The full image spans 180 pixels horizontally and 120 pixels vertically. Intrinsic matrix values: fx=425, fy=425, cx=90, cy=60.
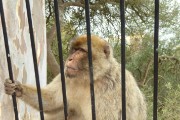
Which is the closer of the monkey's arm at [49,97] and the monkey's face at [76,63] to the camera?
the monkey's face at [76,63]

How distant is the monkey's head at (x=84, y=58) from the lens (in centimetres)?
229

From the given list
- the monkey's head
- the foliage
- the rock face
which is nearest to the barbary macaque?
the monkey's head

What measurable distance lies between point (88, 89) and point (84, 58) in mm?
230

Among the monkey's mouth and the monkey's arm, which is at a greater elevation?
the monkey's mouth

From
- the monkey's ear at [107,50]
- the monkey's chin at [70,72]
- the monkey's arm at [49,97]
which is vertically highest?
the monkey's ear at [107,50]

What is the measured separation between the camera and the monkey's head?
2.29m

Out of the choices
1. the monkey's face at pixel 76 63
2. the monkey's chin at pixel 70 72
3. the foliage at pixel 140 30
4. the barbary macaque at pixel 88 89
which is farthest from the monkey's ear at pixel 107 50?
the foliage at pixel 140 30

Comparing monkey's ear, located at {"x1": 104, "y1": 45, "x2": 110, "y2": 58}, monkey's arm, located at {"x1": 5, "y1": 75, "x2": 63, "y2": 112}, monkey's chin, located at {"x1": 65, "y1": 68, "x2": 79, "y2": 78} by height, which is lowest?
monkey's arm, located at {"x1": 5, "y1": 75, "x2": 63, "y2": 112}

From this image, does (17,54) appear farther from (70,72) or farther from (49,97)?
(70,72)

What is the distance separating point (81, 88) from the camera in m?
2.51

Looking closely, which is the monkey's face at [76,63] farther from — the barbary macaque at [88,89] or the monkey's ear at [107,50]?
the monkey's ear at [107,50]

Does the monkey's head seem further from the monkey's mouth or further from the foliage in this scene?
the foliage

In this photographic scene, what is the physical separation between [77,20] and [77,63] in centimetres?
721

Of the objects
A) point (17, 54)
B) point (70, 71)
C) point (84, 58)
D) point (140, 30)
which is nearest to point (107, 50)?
point (84, 58)
